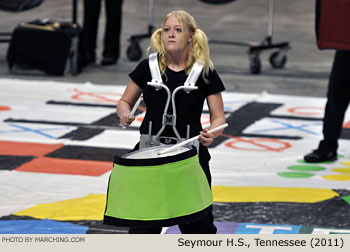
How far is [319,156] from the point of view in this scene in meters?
6.33

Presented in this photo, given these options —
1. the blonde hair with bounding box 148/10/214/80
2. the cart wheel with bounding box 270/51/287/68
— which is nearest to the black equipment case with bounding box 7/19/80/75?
the cart wheel with bounding box 270/51/287/68

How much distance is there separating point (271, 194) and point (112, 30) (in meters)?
5.80

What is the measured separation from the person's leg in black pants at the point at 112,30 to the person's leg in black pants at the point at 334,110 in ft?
16.1

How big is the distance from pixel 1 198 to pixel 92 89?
4.07 meters

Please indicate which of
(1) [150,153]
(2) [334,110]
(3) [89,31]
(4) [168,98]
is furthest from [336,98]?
(3) [89,31]

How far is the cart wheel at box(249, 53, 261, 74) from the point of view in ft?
34.6

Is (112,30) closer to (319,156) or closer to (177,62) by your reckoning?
(319,156)

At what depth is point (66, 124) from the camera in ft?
24.5

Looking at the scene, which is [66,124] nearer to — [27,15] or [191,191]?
[191,191]

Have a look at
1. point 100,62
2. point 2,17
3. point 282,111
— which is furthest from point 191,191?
point 2,17

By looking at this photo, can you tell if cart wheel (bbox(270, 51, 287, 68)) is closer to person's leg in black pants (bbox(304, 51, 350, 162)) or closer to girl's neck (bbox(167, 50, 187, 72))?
person's leg in black pants (bbox(304, 51, 350, 162))

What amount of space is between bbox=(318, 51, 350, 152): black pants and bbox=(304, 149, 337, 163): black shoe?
0.13 ft

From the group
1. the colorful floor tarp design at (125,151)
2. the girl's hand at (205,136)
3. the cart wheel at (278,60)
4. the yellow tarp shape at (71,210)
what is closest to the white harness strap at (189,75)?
the girl's hand at (205,136)

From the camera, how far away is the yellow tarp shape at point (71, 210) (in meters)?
4.90
